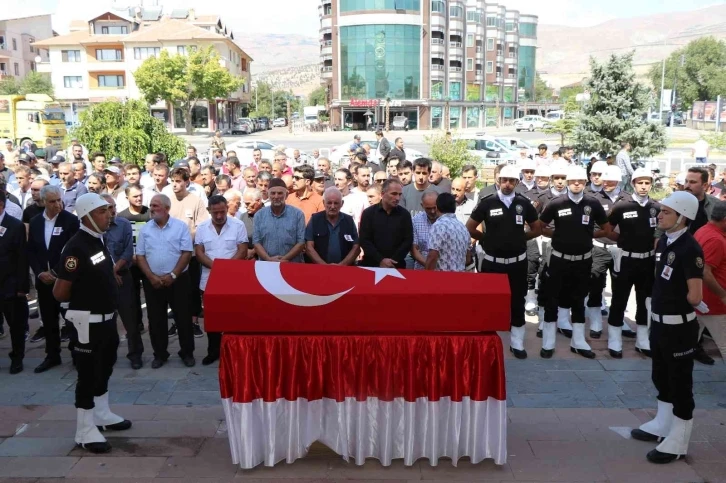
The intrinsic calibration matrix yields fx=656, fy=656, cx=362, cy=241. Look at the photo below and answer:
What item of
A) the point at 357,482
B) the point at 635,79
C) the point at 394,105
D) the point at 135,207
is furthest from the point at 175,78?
the point at 357,482

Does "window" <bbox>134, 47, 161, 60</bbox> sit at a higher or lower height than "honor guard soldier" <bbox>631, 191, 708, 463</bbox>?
higher

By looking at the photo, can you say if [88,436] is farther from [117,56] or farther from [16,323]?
[117,56]

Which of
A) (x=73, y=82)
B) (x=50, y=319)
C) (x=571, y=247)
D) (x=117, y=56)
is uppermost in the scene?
(x=117, y=56)

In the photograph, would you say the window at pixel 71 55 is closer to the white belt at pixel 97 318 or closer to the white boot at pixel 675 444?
the white belt at pixel 97 318

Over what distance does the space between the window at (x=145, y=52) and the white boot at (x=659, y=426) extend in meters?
64.4

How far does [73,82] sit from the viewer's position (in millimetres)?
65250

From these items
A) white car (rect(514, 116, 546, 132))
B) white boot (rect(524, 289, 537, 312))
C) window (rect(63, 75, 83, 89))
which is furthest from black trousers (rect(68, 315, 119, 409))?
window (rect(63, 75, 83, 89))

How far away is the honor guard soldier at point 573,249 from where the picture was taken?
7.13 meters

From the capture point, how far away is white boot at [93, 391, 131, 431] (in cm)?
538

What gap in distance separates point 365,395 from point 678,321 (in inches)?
95.4

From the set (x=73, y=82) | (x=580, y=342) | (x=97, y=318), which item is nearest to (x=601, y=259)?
(x=580, y=342)

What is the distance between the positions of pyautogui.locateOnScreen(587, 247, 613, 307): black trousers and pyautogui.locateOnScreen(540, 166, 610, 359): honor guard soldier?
0.65 metres

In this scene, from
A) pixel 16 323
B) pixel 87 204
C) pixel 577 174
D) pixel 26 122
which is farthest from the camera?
pixel 26 122

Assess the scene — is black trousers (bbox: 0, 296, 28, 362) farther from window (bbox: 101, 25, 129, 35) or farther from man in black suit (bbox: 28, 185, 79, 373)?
window (bbox: 101, 25, 129, 35)
